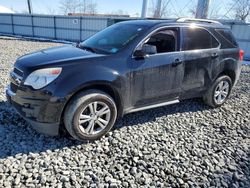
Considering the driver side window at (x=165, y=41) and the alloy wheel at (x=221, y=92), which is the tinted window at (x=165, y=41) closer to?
the driver side window at (x=165, y=41)

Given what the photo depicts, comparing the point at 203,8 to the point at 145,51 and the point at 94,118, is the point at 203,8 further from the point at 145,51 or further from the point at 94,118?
the point at 94,118

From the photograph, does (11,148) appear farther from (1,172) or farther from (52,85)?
(52,85)

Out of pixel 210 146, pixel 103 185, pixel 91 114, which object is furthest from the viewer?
pixel 210 146

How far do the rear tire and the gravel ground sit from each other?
1.89 feet

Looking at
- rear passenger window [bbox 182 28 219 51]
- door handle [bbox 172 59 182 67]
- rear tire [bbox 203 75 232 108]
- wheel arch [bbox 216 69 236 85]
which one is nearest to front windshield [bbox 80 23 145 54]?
door handle [bbox 172 59 182 67]

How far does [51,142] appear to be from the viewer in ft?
10.9

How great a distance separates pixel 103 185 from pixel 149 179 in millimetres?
558

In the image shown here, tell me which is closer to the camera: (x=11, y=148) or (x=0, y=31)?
(x=11, y=148)

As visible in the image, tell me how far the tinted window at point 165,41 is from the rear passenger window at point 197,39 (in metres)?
0.21

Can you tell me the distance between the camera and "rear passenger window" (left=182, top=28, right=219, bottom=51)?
419 cm

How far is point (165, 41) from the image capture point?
4.10 meters

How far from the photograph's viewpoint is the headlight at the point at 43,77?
9.84ft

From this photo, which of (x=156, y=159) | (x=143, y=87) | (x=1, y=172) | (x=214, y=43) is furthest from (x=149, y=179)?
(x=214, y=43)

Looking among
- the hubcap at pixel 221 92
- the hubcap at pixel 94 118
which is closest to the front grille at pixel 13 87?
the hubcap at pixel 94 118
